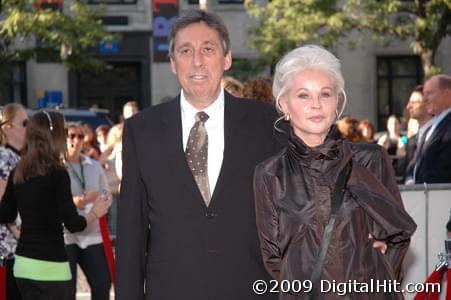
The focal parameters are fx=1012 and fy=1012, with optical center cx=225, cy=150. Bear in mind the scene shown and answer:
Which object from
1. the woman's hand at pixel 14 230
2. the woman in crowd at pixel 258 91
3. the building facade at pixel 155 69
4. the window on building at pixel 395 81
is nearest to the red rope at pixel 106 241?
the woman's hand at pixel 14 230

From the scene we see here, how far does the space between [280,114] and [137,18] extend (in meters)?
29.7

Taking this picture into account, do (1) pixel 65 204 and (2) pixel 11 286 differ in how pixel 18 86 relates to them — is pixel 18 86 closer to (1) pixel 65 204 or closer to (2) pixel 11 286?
(2) pixel 11 286

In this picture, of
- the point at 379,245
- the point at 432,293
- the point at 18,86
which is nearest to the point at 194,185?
the point at 379,245

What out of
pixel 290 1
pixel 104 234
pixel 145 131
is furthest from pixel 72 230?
pixel 290 1

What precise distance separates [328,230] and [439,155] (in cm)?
501

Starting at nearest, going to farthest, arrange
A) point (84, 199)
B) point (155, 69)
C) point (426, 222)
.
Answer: point (426, 222)
point (84, 199)
point (155, 69)

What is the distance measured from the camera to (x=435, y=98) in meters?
9.59

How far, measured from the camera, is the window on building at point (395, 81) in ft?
112

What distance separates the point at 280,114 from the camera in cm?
459

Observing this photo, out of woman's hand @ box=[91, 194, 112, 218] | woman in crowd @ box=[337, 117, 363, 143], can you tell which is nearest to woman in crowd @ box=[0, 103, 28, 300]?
woman's hand @ box=[91, 194, 112, 218]

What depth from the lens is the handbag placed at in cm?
396

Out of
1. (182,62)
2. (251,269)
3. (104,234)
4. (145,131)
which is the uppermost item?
(182,62)

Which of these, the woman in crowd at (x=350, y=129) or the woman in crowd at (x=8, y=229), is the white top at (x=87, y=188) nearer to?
the woman in crowd at (x=8, y=229)

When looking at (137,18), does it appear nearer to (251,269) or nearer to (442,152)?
(442,152)
